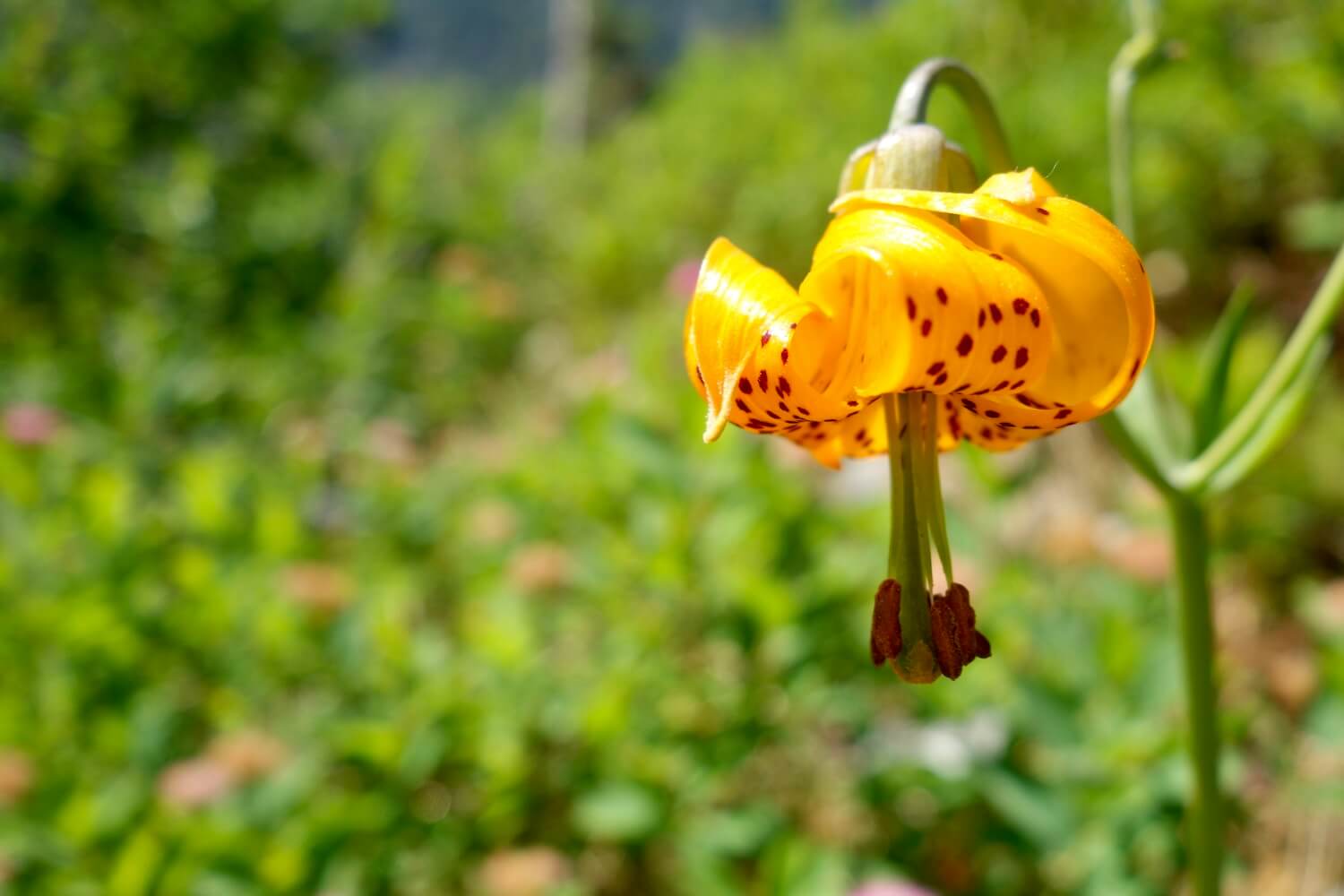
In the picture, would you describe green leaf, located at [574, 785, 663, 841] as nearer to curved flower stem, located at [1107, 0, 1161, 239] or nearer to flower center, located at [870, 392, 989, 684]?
flower center, located at [870, 392, 989, 684]

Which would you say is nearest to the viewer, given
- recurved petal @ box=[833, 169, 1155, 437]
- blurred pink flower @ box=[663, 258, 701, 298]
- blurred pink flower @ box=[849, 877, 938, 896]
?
recurved petal @ box=[833, 169, 1155, 437]

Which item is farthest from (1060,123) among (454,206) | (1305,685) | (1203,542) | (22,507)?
(454,206)

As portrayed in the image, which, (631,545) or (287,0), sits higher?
(287,0)

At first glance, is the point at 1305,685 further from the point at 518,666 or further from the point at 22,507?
the point at 22,507

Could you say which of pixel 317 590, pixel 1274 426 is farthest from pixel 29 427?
pixel 1274 426

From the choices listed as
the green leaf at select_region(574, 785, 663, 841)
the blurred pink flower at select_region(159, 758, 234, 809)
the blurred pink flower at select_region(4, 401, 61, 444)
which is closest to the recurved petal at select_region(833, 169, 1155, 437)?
the green leaf at select_region(574, 785, 663, 841)

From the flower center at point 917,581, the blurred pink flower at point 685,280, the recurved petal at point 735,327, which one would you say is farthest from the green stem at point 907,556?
the blurred pink flower at point 685,280

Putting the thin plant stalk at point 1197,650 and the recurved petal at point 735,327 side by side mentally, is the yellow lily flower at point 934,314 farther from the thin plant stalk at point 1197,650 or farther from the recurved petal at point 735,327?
the thin plant stalk at point 1197,650
